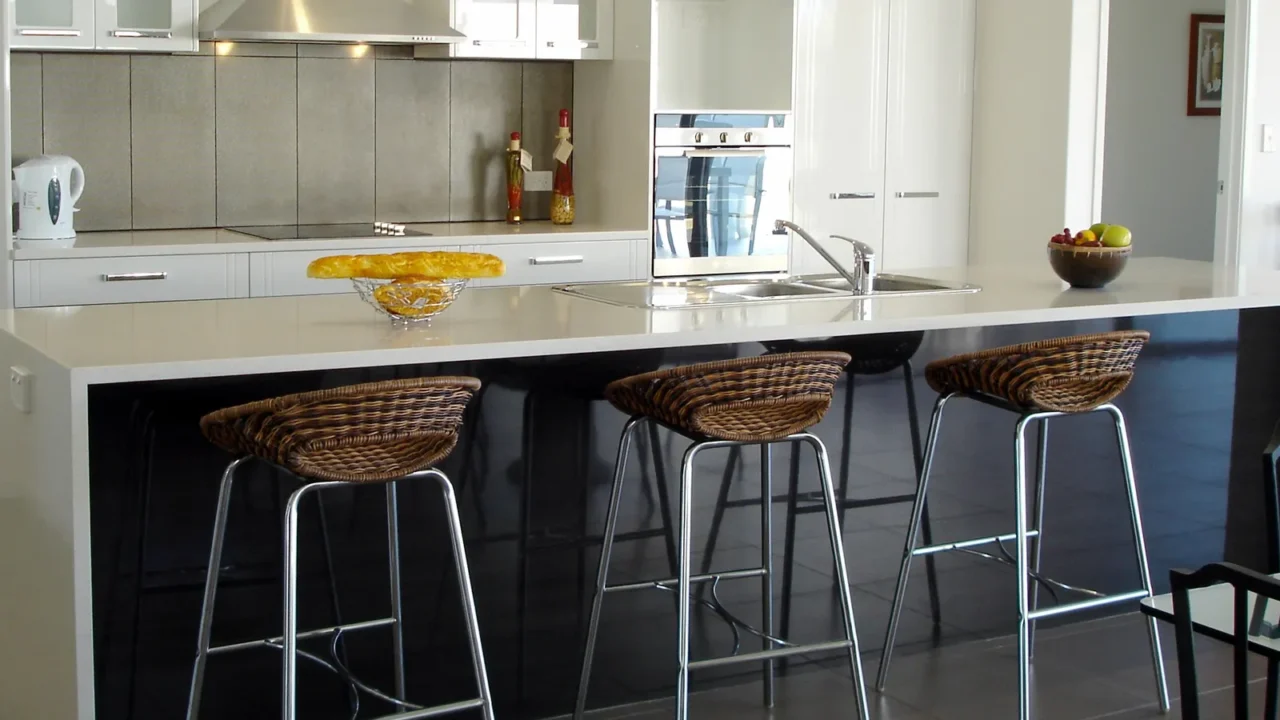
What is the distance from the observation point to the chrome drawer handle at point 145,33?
466 cm

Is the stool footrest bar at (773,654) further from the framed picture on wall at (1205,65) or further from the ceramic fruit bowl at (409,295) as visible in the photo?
the framed picture on wall at (1205,65)

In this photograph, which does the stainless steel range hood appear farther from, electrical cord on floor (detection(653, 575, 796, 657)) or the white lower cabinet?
electrical cord on floor (detection(653, 575, 796, 657))

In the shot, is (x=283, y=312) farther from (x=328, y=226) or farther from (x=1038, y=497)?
(x=328, y=226)

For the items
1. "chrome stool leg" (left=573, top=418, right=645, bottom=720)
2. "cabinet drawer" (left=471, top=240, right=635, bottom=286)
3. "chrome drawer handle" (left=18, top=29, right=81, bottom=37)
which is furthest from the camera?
"cabinet drawer" (left=471, top=240, right=635, bottom=286)

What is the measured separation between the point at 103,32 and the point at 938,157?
316 cm

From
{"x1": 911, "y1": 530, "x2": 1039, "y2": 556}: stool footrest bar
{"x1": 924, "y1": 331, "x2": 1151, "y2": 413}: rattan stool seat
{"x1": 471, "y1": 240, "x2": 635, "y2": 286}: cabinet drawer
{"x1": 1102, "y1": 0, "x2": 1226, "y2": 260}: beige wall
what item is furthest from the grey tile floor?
{"x1": 1102, "y1": 0, "x2": 1226, "y2": 260}: beige wall

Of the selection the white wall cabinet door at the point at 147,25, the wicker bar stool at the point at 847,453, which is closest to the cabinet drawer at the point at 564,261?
the white wall cabinet door at the point at 147,25

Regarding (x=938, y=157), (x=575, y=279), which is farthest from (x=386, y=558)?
(x=938, y=157)

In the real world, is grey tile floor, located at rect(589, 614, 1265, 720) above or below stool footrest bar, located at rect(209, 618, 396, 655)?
below

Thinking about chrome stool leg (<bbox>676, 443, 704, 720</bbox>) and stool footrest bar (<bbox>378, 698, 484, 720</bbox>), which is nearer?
stool footrest bar (<bbox>378, 698, 484, 720</bbox>)

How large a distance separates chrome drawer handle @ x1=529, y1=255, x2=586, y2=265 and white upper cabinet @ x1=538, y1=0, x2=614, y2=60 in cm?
75

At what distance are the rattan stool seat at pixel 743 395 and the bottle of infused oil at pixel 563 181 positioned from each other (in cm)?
273

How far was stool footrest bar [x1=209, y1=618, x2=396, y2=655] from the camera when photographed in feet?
8.82

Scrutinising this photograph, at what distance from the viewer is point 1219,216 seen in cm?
650
